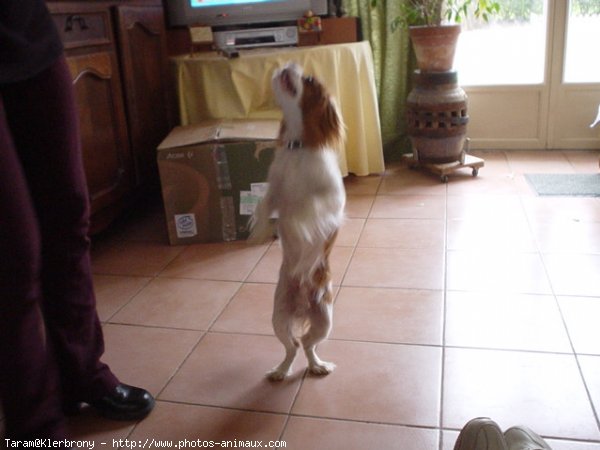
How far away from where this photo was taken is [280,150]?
1.29 m

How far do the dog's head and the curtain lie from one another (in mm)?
2250

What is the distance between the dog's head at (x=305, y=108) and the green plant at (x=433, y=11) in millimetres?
2060

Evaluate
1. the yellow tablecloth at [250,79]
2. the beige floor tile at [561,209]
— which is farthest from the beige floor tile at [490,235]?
the yellow tablecloth at [250,79]

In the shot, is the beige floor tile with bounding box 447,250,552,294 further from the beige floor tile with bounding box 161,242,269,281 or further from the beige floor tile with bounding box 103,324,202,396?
the beige floor tile with bounding box 103,324,202,396

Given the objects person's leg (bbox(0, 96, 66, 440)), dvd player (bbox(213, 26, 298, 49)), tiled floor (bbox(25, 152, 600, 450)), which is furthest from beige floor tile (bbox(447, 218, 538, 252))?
Answer: person's leg (bbox(0, 96, 66, 440))

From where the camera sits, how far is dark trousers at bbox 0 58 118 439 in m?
1.04

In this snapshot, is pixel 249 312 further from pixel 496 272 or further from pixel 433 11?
pixel 433 11

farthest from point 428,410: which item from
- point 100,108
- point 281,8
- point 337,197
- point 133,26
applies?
point 281,8

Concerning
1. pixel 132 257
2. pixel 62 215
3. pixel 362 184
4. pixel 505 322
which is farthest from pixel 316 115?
pixel 362 184

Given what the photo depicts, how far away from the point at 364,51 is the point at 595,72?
1.51 meters

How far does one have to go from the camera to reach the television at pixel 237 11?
3.10m

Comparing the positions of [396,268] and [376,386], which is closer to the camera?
[376,386]

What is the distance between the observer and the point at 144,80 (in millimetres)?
2691

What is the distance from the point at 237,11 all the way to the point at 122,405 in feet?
7.65
